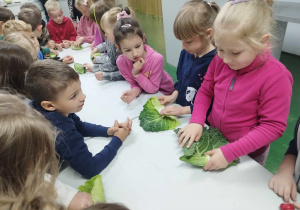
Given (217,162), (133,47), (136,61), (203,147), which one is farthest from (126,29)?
(217,162)

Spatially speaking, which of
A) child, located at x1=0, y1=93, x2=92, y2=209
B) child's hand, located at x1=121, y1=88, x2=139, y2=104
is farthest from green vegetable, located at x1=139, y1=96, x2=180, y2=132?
child, located at x1=0, y1=93, x2=92, y2=209

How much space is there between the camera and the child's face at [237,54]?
0.97 meters

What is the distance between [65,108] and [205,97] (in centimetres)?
79

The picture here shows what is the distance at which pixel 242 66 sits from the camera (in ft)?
3.38

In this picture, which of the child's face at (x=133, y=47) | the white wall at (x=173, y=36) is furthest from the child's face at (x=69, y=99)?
the white wall at (x=173, y=36)

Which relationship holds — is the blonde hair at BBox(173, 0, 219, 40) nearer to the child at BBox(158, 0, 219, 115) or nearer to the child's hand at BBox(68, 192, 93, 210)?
the child at BBox(158, 0, 219, 115)

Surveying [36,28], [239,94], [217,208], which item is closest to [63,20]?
[36,28]

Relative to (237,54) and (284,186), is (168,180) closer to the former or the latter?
(284,186)

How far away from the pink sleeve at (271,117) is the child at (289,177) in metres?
→ 0.10

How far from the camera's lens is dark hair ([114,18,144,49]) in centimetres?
168

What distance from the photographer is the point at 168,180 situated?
1.01 metres

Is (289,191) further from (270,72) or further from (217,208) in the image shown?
(270,72)

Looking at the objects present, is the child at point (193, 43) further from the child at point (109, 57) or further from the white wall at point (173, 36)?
the white wall at point (173, 36)

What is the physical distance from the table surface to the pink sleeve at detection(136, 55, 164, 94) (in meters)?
0.51
